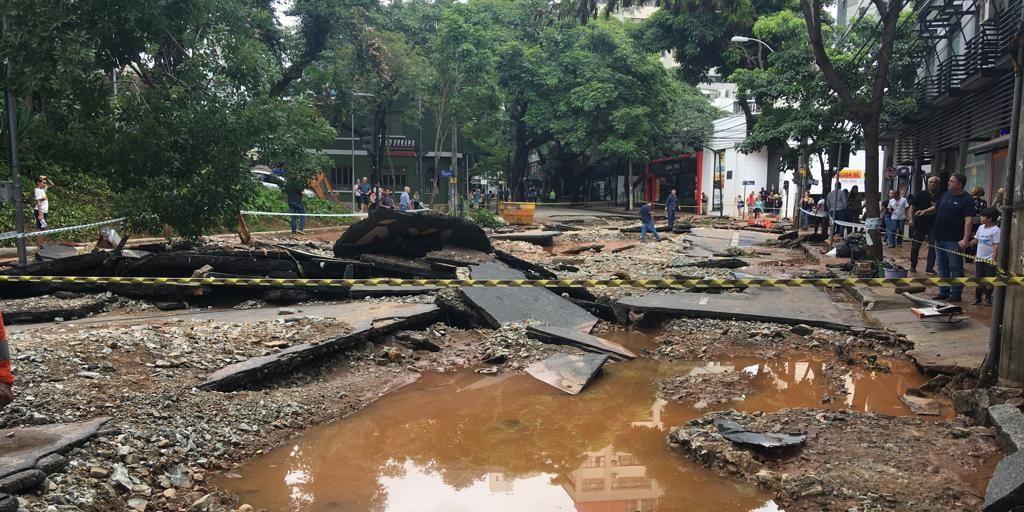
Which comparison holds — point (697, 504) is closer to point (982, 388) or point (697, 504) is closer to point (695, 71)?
point (982, 388)

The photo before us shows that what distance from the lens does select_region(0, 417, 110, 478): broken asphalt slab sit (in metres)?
Result: 3.60

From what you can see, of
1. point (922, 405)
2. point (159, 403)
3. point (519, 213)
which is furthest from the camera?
point (519, 213)

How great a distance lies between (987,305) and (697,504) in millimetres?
6902

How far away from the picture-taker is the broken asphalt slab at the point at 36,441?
360 centimetres

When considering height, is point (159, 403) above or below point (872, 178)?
below

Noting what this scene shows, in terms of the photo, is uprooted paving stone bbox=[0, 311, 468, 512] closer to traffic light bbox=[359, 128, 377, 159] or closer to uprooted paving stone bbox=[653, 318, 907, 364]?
uprooted paving stone bbox=[653, 318, 907, 364]

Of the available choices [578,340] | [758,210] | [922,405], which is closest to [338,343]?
[578,340]

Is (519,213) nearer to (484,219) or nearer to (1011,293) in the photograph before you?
(484,219)

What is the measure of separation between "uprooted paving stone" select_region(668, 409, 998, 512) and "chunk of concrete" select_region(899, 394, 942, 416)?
0.53 m

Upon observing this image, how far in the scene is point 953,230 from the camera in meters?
9.34

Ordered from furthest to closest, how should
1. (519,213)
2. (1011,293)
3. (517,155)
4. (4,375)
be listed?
1. (517,155)
2. (519,213)
3. (1011,293)
4. (4,375)

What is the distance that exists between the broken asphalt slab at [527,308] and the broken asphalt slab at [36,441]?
4.79m

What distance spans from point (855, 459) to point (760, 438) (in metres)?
0.59

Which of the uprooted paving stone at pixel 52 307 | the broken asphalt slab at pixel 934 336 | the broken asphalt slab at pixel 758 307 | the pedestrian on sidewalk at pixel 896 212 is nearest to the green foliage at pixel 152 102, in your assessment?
the uprooted paving stone at pixel 52 307
